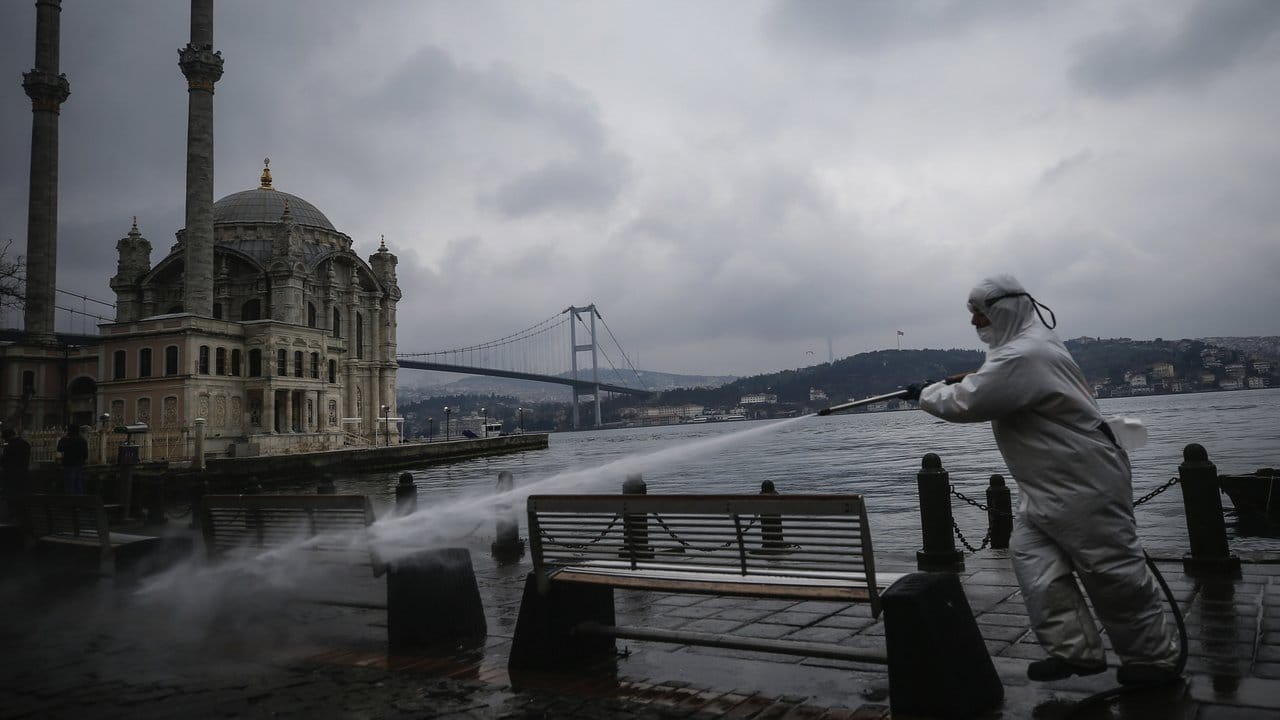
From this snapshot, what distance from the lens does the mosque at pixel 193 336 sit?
45.8 m

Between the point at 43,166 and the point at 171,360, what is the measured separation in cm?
1596

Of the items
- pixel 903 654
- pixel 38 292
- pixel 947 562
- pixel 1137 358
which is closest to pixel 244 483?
pixel 38 292

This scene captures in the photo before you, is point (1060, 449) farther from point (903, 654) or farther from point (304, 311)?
point (304, 311)

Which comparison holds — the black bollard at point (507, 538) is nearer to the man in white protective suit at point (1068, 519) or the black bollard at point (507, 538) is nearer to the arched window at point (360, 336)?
the man in white protective suit at point (1068, 519)

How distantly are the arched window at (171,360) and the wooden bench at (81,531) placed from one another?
137 ft

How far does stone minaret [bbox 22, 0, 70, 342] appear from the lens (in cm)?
4812

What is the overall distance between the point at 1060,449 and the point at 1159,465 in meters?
27.5

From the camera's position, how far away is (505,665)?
450 centimetres

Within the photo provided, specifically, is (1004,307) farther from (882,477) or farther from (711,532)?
(882,477)

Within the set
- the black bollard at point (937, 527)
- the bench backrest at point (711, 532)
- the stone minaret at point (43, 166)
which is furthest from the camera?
the stone minaret at point (43, 166)

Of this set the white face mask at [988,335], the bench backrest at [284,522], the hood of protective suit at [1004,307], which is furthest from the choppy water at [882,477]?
the hood of protective suit at [1004,307]

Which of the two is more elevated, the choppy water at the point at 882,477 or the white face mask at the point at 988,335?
the white face mask at the point at 988,335

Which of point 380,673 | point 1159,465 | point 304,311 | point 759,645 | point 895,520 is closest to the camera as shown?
point 759,645

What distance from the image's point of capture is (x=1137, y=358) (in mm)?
114188
